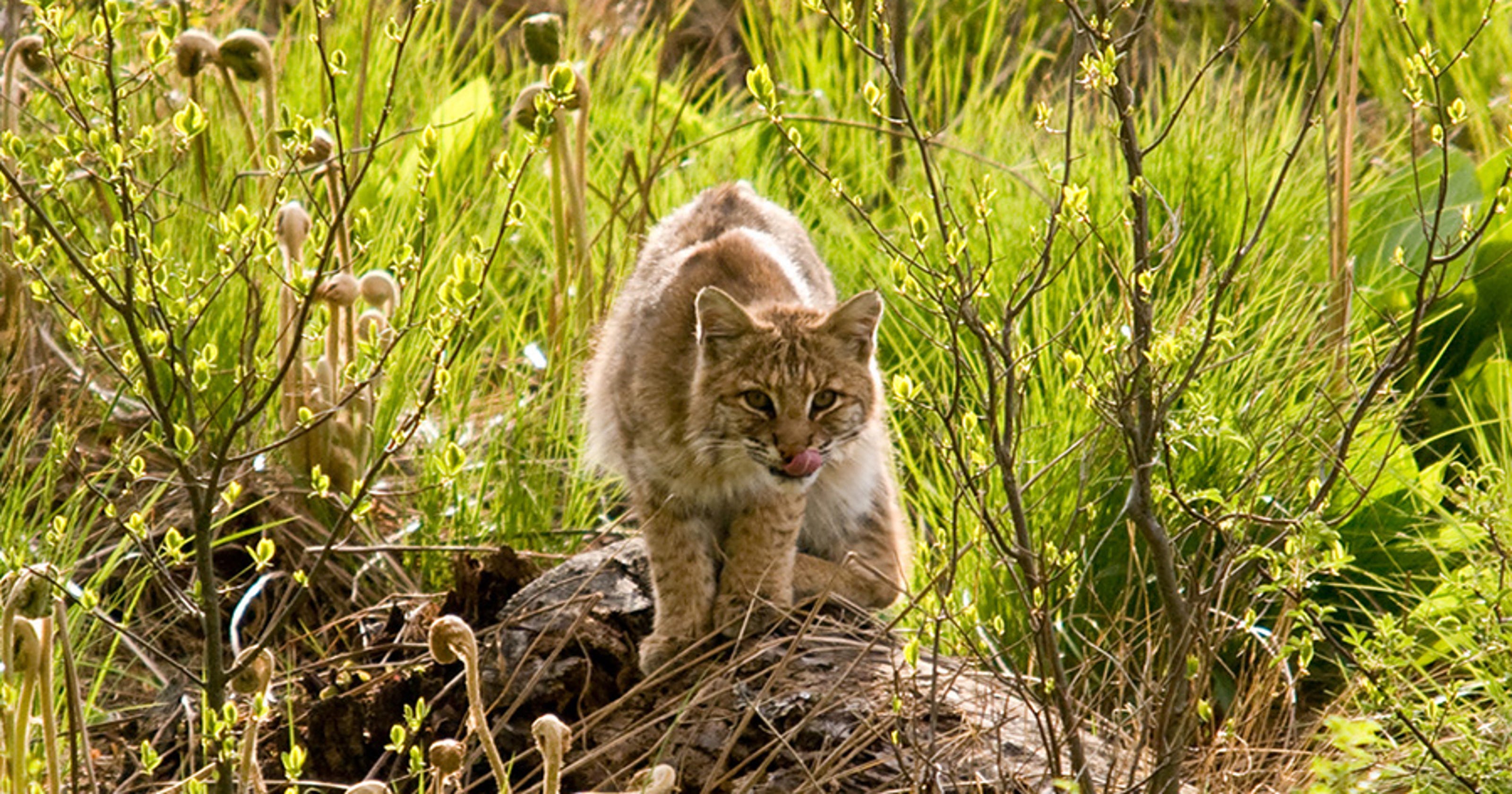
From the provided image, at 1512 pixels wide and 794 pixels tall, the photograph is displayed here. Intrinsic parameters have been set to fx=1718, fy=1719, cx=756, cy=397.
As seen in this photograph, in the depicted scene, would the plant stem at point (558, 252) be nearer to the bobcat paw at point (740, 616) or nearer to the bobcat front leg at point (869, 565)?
the bobcat front leg at point (869, 565)

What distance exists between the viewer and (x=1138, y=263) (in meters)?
2.60

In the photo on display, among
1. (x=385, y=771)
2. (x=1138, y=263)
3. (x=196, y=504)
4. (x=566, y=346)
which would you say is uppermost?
(x=1138, y=263)

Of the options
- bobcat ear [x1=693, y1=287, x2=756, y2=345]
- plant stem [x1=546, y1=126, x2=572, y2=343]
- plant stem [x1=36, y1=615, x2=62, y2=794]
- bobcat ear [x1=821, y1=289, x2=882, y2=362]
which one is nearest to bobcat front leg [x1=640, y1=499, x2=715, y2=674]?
bobcat ear [x1=693, y1=287, x2=756, y2=345]

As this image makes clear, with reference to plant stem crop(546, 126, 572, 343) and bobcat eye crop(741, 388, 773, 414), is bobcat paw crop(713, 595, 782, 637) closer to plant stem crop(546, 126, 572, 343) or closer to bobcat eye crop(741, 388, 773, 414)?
bobcat eye crop(741, 388, 773, 414)

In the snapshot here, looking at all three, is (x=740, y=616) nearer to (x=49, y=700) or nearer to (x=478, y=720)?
(x=478, y=720)

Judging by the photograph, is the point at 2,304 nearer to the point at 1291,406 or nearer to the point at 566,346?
the point at 566,346

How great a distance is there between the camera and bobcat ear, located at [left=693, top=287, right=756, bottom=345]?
11.6 feet

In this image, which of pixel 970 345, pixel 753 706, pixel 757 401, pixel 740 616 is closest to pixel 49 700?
pixel 753 706

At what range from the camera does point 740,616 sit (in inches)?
142

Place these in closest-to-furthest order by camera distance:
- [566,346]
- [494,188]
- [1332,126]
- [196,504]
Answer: [196,504], [566,346], [494,188], [1332,126]

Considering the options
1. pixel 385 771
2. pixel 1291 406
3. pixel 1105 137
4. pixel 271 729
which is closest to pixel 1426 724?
pixel 1291 406

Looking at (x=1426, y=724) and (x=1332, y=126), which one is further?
(x=1332, y=126)

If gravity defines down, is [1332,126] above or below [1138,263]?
below

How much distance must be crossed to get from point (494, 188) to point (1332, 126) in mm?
2813
